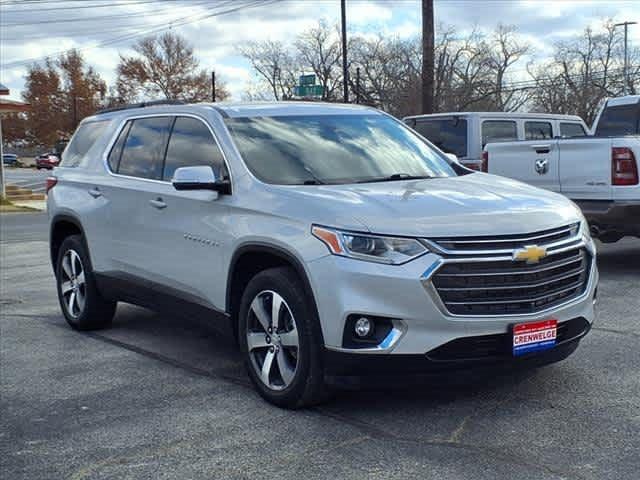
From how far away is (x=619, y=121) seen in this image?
1174cm

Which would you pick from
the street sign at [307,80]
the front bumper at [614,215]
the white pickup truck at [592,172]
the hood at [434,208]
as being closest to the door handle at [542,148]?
the white pickup truck at [592,172]

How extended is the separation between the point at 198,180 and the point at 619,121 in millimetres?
8622

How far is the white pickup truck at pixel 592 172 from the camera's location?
8.11 meters

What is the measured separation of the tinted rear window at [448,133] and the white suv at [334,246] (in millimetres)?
6550

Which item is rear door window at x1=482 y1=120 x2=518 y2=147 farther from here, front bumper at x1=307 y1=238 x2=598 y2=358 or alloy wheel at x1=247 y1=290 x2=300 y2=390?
front bumper at x1=307 y1=238 x2=598 y2=358

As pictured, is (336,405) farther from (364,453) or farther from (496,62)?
(496,62)

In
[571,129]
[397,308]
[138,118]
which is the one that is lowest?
[397,308]

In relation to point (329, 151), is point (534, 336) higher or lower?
lower

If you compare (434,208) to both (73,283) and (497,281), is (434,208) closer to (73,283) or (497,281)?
(497,281)

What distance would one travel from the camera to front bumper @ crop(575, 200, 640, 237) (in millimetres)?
8094

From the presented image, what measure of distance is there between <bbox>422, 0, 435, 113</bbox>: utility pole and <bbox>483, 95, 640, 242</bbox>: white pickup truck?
11.0m

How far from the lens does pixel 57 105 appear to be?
9494 centimetres

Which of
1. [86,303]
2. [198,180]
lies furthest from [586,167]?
[86,303]

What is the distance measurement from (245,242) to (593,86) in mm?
60714
